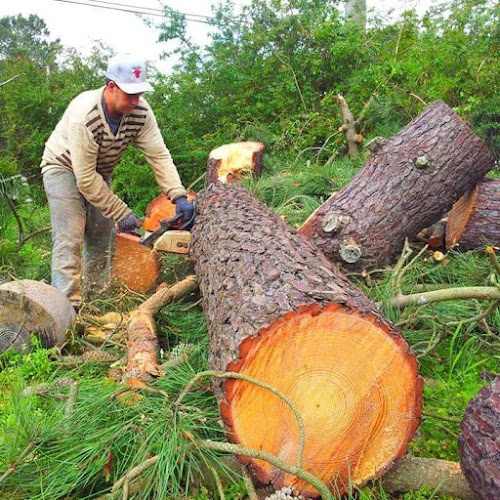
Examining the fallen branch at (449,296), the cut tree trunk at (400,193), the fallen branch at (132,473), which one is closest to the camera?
the fallen branch at (132,473)

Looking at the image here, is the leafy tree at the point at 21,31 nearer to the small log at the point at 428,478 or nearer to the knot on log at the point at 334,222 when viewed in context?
the knot on log at the point at 334,222

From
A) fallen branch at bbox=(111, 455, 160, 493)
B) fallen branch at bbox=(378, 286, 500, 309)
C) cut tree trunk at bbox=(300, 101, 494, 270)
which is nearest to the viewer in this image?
fallen branch at bbox=(111, 455, 160, 493)

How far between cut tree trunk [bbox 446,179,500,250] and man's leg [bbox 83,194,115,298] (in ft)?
8.45

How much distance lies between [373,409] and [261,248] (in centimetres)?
96

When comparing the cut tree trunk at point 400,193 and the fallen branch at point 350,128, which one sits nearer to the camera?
the cut tree trunk at point 400,193

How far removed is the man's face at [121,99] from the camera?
3.84 metres

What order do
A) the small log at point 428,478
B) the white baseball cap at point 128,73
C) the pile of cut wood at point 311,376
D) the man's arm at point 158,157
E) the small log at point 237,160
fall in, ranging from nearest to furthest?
the pile of cut wood at point 311,376
the small log at point 428,478
the white baseball cap at point 128,73
the man's arm at point 158,157
the small log at point 237,160

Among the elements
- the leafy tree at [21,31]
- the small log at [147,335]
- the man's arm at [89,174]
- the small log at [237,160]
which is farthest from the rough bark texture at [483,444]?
the leafy tree at [21,31]

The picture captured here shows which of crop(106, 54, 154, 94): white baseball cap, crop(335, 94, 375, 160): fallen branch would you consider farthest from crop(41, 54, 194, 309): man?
crop(335, 94, 375, 160): fallen branch

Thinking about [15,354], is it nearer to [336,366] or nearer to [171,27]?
[336,366]

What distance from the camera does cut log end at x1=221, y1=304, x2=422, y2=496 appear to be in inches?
85.3

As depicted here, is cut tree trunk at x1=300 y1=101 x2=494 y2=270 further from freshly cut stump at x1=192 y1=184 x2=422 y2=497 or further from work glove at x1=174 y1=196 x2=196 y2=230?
freshly cut stump at x1=192 y1=184 x2=422 y2=497

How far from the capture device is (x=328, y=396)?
2240mm

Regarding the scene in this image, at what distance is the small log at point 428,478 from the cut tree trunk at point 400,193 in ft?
5.75
